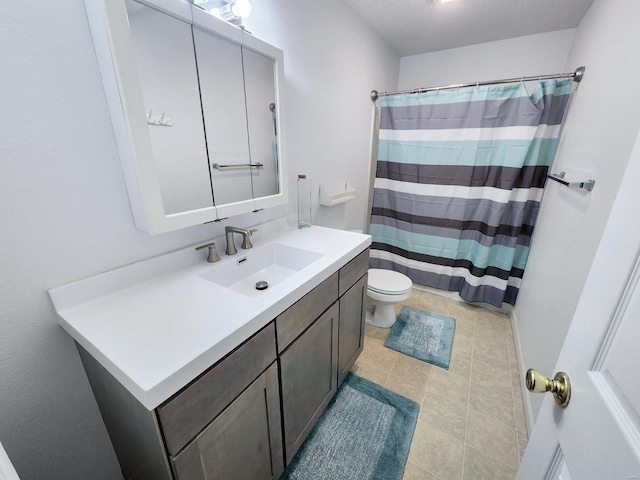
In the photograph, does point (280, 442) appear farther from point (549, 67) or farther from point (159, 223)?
point (549, 67)

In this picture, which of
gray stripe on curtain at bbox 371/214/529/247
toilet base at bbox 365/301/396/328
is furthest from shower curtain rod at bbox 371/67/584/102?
toilet base at bbox 365/301/396/328

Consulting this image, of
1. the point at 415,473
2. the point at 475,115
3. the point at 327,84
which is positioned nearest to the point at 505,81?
the point at 475,115

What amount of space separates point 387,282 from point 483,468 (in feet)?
3.81

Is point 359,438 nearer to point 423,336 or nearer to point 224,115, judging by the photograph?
point 423,336

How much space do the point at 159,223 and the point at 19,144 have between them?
384 mm

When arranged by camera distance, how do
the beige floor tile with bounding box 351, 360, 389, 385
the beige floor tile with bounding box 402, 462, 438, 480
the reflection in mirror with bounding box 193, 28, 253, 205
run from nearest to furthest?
the reflection in mirror with bounding box 193, 28, 253, 205 → the beige floor tile with bounding box 402, 462, 438, 480 → the beige floor tile with bounding box 351, 360, 389, 385

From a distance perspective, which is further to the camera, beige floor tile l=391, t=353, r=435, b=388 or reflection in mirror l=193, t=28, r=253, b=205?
beige floor tile l=391, t=353, r=435, b=388

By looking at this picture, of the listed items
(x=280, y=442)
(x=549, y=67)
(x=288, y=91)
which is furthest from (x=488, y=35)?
(x=280, y=442)

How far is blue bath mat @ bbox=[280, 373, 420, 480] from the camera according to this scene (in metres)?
1.20

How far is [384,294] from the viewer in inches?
78.1

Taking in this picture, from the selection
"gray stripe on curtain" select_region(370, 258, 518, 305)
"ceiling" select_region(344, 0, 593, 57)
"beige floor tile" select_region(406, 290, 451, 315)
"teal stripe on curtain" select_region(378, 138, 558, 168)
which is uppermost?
"ceiling" select_region(344, 0, 593, 57)

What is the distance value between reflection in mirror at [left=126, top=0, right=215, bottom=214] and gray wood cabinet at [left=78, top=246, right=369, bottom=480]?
24.3 inches

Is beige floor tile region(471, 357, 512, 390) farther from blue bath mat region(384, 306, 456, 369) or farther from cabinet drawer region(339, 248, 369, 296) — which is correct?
cabinet drawer region(339, 248, 369, 296)

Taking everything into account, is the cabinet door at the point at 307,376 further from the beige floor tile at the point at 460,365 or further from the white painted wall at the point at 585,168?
the white painted wall at the point at 585,168
